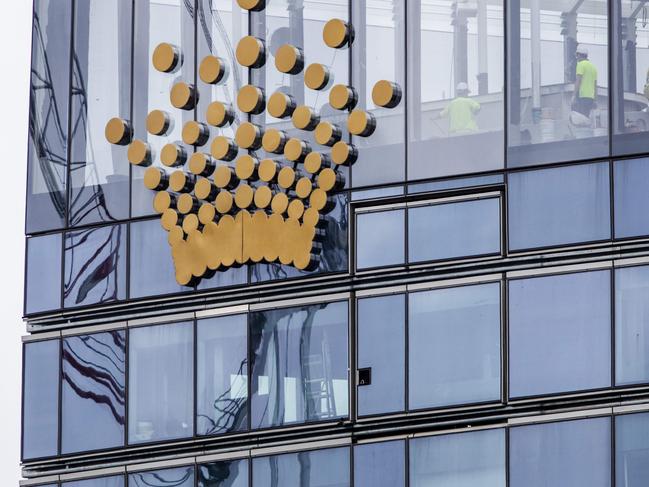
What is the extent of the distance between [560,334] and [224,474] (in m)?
7.61

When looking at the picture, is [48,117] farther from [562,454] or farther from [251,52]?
[562,454]

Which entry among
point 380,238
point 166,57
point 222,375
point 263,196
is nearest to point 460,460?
point 380,238

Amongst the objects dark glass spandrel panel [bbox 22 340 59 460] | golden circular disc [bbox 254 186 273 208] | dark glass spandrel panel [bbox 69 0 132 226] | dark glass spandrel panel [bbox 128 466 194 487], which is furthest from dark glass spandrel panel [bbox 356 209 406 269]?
dark glass spandrel panel [bbox 22 340 59 460]

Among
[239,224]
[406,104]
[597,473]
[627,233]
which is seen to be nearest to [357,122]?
[406,104]

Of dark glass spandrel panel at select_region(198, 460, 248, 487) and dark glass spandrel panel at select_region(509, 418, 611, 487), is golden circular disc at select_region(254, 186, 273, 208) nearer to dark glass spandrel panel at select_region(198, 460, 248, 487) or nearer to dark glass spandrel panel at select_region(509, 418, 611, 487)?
dark glass spandrel panel at select_region(198, 460, 248, 487)

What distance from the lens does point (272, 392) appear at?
38.4 metres

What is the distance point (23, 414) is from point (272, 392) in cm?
641

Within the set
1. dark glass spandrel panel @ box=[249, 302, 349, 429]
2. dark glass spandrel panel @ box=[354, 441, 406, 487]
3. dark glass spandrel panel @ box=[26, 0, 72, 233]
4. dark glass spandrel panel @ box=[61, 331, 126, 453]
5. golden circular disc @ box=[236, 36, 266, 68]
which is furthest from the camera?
dark glass spandrel panel @ box=[26, 0, 72, 233]

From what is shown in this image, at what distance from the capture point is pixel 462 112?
37.3m

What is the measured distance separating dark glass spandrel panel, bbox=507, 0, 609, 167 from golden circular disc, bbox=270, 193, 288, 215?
187 inches

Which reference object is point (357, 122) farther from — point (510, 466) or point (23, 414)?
point (23, 414)

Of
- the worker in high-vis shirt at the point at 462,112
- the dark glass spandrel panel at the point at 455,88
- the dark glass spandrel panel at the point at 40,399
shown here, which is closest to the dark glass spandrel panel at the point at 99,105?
the dark glass spandrel panel at the point at 40,399

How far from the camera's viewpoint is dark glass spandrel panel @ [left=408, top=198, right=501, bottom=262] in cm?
3656

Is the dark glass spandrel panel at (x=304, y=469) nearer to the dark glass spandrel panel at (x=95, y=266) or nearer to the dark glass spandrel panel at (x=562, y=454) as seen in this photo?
the dark glass spandrel panel at (x=562, y=454)
